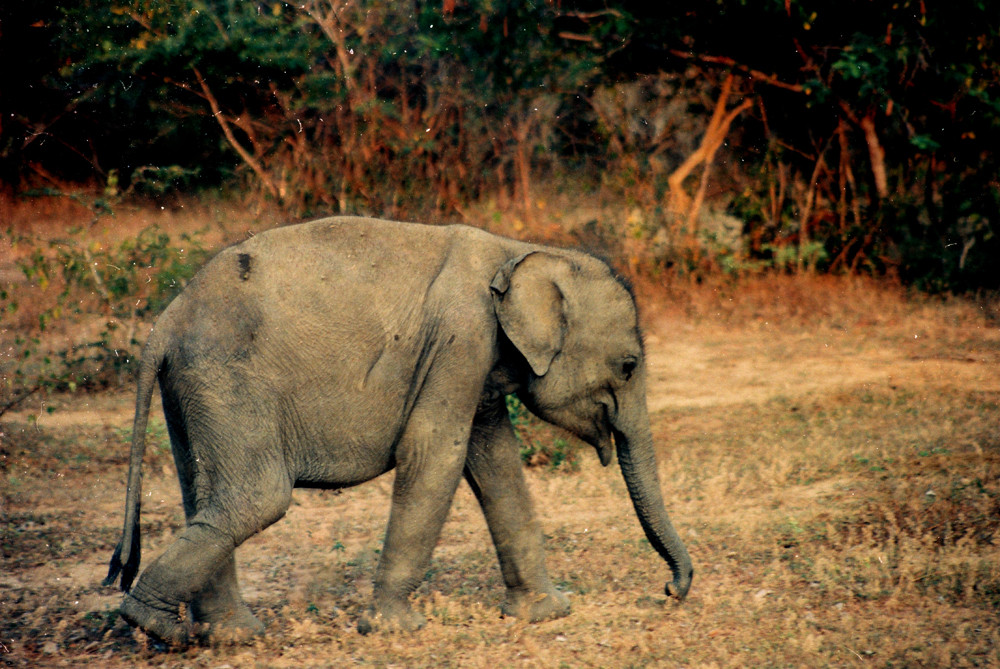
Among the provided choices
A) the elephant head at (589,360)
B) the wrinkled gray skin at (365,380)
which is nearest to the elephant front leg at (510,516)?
the wrinkled gray skin at (365,380)

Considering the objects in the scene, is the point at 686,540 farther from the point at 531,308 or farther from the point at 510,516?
the point at 531,308

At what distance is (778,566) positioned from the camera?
18.7 ft

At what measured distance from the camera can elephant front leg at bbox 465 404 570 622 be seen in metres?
5.11

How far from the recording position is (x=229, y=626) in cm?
479

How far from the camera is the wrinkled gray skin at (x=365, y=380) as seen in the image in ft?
14.6

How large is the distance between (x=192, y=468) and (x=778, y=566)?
3.03 meters

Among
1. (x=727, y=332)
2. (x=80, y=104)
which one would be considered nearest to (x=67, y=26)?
(x=80, y=104)

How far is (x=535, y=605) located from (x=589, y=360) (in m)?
1.20

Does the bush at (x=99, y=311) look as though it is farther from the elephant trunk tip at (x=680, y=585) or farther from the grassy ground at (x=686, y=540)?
the elephant trunk tip at (x=680, y=585)

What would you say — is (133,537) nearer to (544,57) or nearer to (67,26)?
(544,57)

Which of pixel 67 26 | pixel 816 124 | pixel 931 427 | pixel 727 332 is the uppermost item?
pixel 67 26

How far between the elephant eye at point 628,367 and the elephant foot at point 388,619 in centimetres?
141

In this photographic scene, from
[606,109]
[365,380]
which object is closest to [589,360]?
[365,380]

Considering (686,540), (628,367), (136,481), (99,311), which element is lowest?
(99,311)
